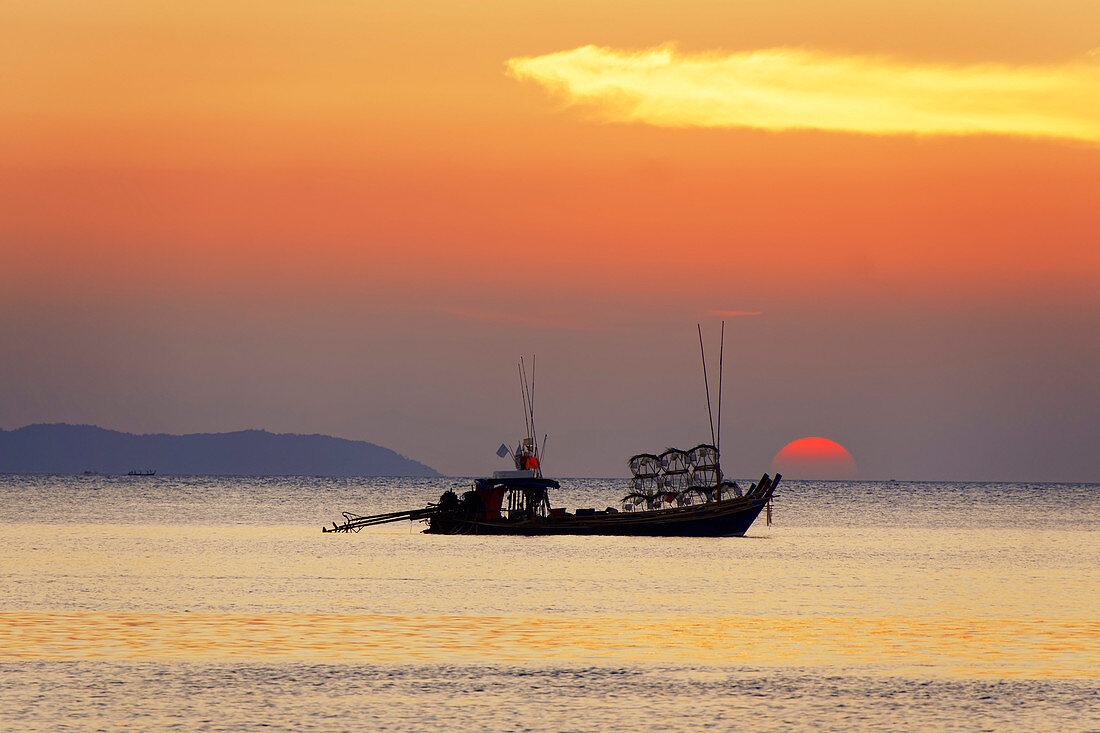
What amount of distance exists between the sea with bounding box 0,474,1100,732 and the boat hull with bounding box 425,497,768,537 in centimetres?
1069

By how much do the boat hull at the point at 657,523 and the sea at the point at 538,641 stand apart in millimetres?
10691

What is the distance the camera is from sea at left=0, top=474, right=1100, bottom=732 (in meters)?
27.0

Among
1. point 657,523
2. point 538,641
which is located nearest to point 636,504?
point 657,523

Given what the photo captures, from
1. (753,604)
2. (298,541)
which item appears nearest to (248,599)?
(753,604)

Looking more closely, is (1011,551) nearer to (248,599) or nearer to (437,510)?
(437,510)

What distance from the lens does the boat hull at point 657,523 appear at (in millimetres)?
91375

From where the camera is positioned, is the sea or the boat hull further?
the boat hull

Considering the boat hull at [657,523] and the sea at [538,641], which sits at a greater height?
the boat hull at [657,523]

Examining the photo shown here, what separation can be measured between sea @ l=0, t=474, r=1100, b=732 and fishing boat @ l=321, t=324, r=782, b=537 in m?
11.0

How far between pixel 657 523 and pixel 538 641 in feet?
183

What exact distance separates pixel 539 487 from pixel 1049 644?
55.5 m

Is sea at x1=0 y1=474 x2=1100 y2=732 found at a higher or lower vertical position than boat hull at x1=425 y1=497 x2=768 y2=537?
lower

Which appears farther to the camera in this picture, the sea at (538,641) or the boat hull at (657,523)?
the boat hull at (657,523)

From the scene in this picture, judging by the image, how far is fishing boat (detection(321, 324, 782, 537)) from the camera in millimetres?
91625
